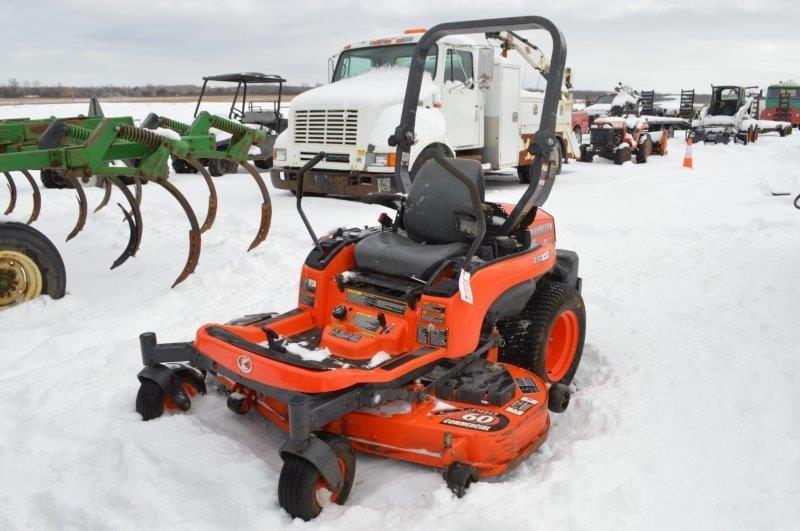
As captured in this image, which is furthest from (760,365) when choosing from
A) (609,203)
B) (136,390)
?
(609,203)

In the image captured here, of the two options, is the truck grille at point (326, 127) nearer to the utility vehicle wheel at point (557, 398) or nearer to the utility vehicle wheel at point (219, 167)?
the utility vehicle wheel at point (219, 167)

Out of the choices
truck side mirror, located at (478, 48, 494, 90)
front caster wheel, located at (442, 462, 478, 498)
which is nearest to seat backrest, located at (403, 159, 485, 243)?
front caster wheel, located at (442, 462, 478, 498)

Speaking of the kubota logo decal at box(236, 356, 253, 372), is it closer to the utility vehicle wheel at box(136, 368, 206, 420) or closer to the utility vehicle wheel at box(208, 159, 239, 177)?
the utility vehicle wheel at box(136, 368, 206, 420)

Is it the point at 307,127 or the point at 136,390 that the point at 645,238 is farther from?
the point at 136,390

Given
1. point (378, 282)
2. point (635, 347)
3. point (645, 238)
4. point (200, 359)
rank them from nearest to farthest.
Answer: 1. point (200, 359)
2. point (378, 282)
3. point (635, 347)
4. point (645, 238)

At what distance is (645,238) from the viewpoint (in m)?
7.58

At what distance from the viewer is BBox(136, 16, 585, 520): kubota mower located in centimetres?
294

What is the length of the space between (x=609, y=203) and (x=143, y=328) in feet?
24.2

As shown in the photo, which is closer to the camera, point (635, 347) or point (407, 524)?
point (407, 524)

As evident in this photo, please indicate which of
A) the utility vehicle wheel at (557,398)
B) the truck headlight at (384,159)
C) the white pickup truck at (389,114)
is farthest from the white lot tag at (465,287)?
the truck headlight at (384,159)

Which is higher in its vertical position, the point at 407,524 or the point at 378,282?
the point at 378,282

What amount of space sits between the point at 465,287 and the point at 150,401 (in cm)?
169

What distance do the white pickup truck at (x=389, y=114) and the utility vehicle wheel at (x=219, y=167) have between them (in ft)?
12.0

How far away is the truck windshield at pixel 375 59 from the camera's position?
1012 centimetres
